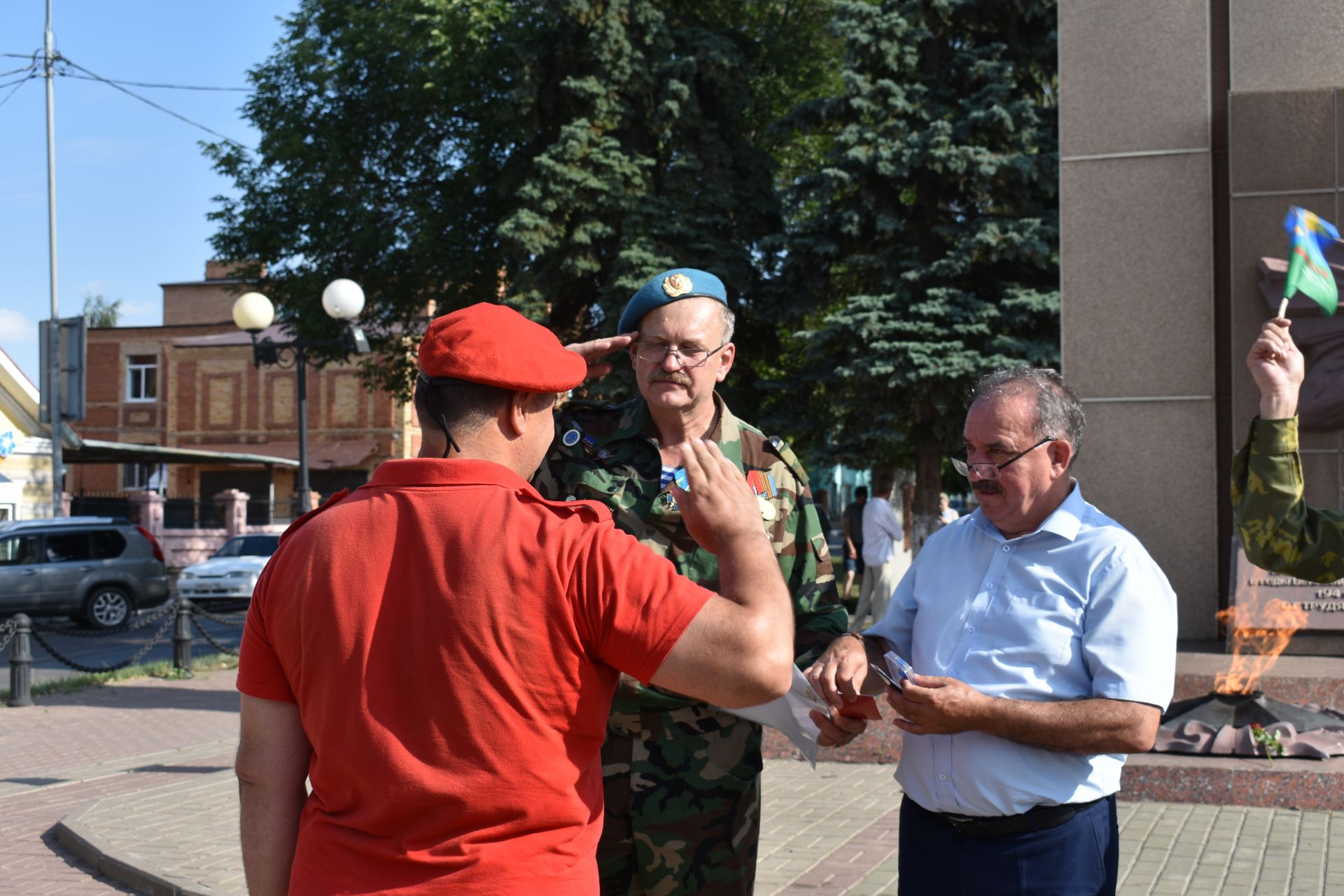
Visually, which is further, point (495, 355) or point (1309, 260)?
point (1309, 260)

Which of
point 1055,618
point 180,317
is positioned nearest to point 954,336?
point 1055,618

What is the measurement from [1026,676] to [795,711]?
0.50m

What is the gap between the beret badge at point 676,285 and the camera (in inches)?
→ 133

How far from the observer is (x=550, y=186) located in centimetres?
2095

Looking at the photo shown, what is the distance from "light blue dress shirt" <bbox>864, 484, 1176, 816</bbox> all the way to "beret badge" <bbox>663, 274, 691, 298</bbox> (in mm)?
1004

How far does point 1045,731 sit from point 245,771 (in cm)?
159

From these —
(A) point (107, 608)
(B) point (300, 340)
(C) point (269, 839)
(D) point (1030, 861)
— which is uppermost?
(B) point (300, 340)

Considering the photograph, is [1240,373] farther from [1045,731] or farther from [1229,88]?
[1045,731]

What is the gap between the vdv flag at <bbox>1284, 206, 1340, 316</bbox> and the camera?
3.39m

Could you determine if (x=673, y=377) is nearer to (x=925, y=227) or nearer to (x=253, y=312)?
(x=253, y=312)

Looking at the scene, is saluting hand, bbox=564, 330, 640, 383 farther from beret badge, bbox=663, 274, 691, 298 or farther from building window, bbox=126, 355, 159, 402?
building window, bbox=126, 355, 159, 402

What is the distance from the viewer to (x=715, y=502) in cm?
206

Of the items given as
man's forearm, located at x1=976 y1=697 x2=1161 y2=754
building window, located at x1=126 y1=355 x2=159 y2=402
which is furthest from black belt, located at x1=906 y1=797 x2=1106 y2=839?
building window, located at x1=126 y1=355 x2=159 y2=402

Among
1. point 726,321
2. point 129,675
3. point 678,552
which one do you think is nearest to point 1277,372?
point 726,321
